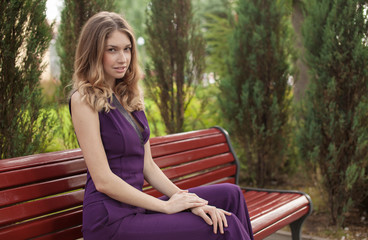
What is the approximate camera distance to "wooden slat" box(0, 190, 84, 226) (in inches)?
81.2

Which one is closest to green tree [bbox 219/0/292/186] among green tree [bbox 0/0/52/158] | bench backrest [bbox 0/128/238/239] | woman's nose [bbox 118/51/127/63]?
bench backrest [bbox 0/128/238/239]

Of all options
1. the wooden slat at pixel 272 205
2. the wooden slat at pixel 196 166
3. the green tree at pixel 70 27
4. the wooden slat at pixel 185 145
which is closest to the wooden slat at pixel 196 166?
the wooden slat at pixel 196 166

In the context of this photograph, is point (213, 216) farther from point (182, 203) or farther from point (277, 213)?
point (277, 213)

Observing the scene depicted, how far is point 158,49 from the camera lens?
5.09 meters

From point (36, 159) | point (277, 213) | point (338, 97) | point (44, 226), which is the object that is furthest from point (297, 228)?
point (36, 159)

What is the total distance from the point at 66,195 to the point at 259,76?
3537mm

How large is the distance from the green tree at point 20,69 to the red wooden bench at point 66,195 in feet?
2.28

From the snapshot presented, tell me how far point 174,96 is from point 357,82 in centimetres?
225

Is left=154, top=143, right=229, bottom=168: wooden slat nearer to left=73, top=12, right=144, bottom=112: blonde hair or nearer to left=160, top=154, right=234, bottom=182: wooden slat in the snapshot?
left=160, top=154, right=234, bottom=182: wooden slat

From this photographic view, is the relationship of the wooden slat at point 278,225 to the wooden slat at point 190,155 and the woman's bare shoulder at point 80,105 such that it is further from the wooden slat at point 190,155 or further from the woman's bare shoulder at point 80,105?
the woman's bare shoulder at point 80,105

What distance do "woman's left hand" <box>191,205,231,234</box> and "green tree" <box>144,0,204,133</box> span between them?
125 inches

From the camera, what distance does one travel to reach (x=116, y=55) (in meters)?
2.30

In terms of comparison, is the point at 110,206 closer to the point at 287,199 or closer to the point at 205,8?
the point at 287,199

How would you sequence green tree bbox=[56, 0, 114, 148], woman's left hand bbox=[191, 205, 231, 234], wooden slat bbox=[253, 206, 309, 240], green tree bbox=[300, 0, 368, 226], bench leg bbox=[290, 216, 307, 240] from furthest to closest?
green tree bbox=[300, 0, 368, 226] → green tree bbox=[56, 0, 114, 148] → bench leg bbox=[290, 216, 307, 240] → wooden slat bbox=[253, 206, 309, 240] → woman's left hand bbox=[191, 205, 231, 234]
